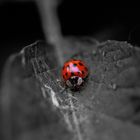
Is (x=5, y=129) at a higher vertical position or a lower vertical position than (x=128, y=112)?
lower

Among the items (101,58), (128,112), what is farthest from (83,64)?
(128,112)

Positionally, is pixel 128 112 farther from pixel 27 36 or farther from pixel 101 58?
pixel 27 36

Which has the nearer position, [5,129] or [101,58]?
[101,58]

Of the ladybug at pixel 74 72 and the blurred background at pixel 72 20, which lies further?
the blurred background at pixel 72 20

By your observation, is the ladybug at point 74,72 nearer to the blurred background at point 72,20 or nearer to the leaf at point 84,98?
the leaf at point 84,98

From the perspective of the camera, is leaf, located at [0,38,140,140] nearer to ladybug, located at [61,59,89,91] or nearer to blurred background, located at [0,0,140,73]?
ladybug, located at [61,59,89,91]

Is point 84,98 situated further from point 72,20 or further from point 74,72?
point 72,20

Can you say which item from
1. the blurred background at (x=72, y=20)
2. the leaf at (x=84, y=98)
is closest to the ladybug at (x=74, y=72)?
the leaf at (x=84, y=98)
